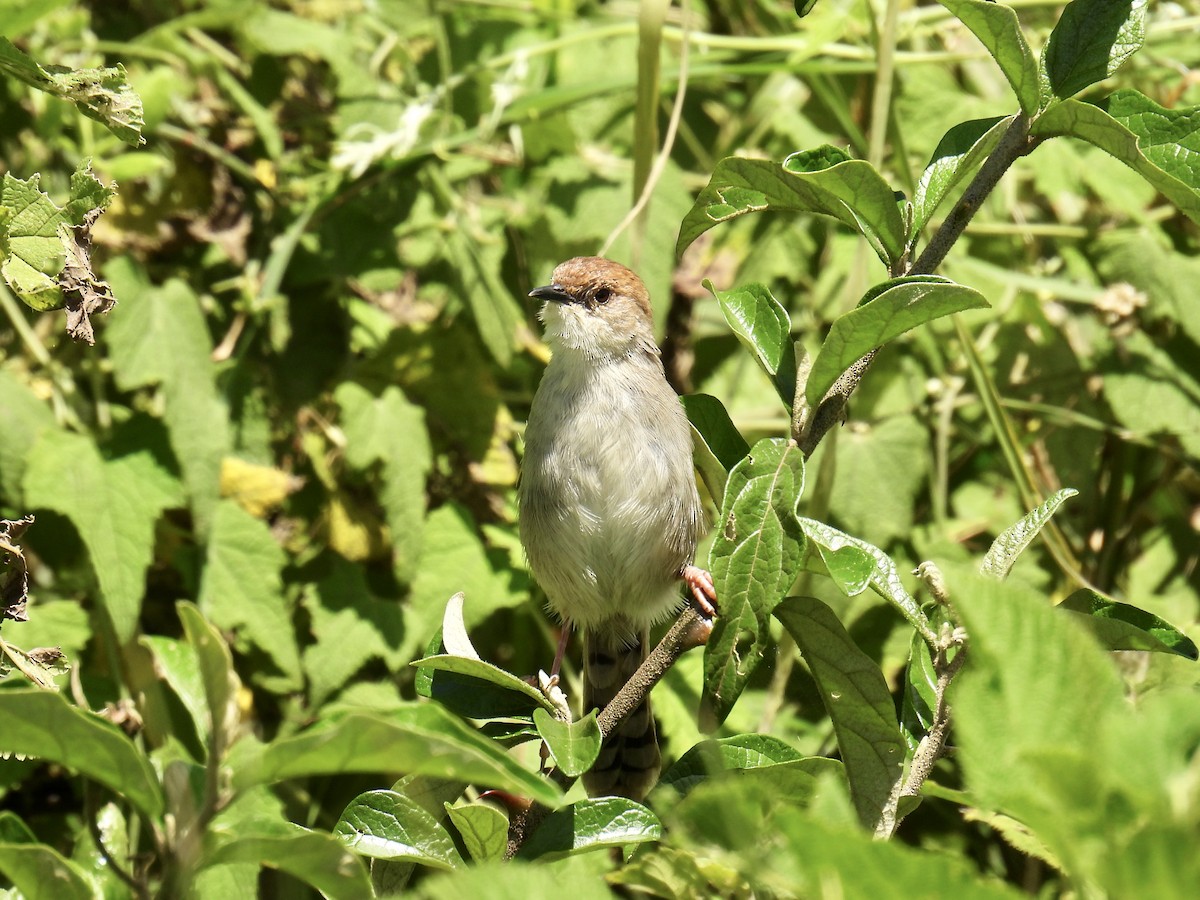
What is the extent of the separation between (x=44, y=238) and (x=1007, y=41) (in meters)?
1.58

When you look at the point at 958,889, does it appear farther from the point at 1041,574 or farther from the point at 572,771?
the point at 1041,574

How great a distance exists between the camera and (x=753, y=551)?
183cm

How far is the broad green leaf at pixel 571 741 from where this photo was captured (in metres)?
1.83

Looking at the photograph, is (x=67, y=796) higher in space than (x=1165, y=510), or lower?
lower

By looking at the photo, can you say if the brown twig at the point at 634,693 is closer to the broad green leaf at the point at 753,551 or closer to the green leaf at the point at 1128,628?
the broad green leaf at the point at 753,551

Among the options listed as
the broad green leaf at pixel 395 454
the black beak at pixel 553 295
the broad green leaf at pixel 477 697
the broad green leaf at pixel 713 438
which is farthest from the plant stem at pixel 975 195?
the broad green leaf at pixel 395 454

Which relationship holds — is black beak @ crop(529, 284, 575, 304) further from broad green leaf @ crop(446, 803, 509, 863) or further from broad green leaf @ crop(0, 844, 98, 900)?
broad green leaf @ crop(0, 844, 98, 900)

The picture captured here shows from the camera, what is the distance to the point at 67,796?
360cm

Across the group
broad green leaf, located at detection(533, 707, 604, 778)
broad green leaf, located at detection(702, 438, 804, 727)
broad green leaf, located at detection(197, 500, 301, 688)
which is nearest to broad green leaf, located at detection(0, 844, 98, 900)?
broad green leaf, located at detection(533, 707, 604, 778)

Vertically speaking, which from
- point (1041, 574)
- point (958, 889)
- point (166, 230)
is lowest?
point (1041, 574)

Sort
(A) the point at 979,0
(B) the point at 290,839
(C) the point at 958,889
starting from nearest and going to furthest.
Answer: (C) the point at 958,889, (B) the point at 290,839, (A) the point at 979,0

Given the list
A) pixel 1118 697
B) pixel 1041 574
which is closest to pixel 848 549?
pixel 1118 697

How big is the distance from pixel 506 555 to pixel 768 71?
5.98 ft

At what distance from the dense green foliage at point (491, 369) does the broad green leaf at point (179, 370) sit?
12 millimetres
